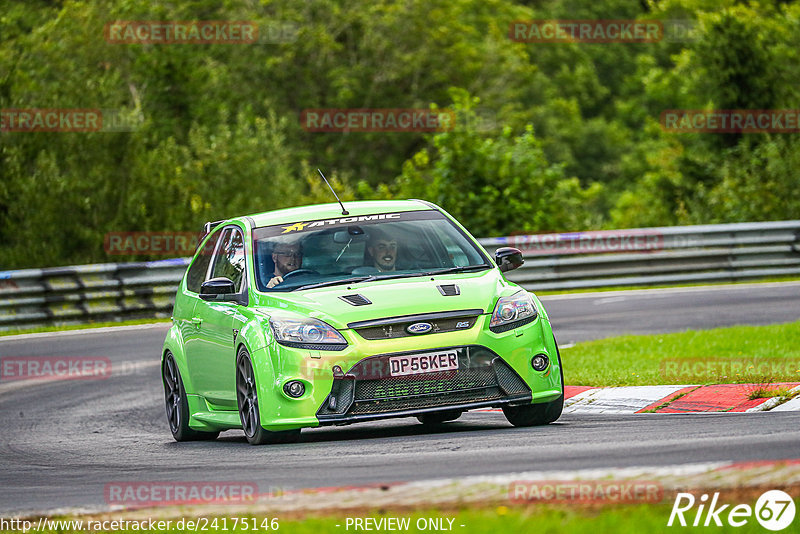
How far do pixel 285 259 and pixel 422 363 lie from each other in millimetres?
1578

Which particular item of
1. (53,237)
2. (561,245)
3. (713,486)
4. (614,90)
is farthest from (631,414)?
(614,90)

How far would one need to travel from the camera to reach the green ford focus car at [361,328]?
29.3 ft

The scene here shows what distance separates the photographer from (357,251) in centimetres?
1009

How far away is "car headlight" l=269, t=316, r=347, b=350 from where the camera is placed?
8945mm

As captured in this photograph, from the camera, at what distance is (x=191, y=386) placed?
35.7 feet

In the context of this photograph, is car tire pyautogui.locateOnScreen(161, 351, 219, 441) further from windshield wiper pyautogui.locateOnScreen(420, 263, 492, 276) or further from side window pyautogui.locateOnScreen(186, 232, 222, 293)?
windshield wiper pyautogui.locateOnScreen(420, 263, 492, 276)

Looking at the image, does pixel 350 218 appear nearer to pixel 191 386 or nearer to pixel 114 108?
pixel 191 386

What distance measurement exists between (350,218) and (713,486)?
5.00m

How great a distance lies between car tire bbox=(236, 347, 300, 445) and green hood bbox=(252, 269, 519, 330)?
41 centimetres
